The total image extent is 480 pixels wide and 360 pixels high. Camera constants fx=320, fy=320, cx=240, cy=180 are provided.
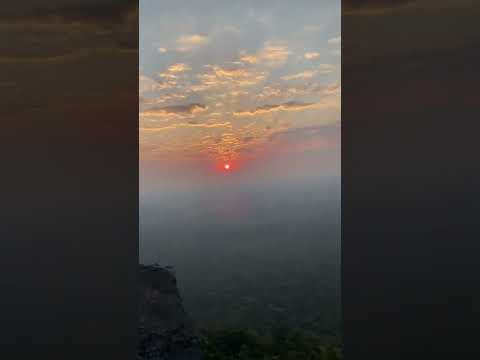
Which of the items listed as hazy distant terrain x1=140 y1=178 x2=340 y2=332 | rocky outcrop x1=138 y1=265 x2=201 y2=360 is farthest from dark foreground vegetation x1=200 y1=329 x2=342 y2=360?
hazy distant terrain x1=140 y1=178 x2=340 y2=332

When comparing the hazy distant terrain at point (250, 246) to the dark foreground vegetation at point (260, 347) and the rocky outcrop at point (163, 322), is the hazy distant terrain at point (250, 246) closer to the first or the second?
the rocky outcrop at point (163, 322)

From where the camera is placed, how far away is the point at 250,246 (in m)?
6.70

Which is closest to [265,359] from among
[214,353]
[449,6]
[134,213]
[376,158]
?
[214,353]

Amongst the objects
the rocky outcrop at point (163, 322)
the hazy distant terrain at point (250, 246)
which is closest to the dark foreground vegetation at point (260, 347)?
the rocky outcrop at point (163, 322)

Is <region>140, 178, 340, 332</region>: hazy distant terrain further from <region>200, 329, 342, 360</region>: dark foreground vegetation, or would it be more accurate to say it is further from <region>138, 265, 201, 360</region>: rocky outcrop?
<region>200, 329, 342, 360</region>: dark foreground vegetation

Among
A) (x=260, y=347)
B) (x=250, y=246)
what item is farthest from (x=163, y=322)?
(x=250, y=246)

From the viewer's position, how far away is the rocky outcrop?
8.63 ft

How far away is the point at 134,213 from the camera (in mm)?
1873

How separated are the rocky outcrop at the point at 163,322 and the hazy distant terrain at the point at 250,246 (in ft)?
5.41

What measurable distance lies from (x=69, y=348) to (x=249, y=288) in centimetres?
460

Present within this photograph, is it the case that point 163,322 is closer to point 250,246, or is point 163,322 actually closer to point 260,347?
point 260,347

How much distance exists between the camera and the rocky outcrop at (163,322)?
8.63ft

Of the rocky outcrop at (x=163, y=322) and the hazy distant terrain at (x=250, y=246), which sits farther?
the hazy distant terrain at (x=250, y=246)

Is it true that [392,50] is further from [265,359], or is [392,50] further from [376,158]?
[265,359]
